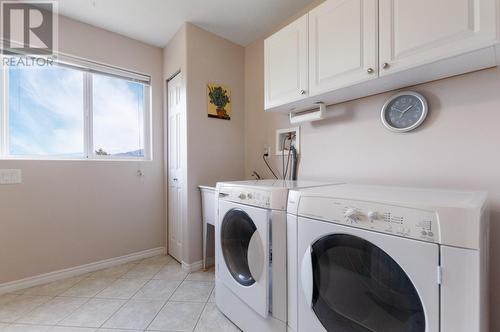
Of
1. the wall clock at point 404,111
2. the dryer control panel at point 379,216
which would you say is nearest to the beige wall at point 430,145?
the wall clock at point 404,111

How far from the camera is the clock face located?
52.1 inches

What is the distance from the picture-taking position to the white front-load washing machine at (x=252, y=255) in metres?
1.20

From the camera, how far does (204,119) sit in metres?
2.32

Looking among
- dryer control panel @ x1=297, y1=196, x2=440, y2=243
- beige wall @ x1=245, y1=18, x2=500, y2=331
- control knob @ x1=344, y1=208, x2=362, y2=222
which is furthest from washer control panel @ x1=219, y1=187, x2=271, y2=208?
beige wall @ x1=245, y1=18, x2=500, y2=331

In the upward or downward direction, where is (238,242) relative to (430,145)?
downward

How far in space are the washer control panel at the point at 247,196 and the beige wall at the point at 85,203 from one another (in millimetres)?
1459

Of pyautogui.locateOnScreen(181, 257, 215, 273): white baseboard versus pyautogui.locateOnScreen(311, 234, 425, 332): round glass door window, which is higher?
pyautogui.locateOnScreen(311, 234, 425, 332): round glass door window

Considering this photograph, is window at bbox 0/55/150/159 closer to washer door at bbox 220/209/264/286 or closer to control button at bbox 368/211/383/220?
washer door at bbox 220/209/264/286

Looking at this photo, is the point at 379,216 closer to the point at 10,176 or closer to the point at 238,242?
the point at 238,242

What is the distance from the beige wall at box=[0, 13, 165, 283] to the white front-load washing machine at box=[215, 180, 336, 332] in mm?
1375

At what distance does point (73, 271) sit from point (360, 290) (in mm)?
2530

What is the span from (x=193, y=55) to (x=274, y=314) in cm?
229

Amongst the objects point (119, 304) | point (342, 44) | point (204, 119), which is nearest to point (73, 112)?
point (204, 119)

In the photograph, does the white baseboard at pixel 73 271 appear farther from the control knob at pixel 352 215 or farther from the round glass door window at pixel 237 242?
the control knob at pixel 352 215
